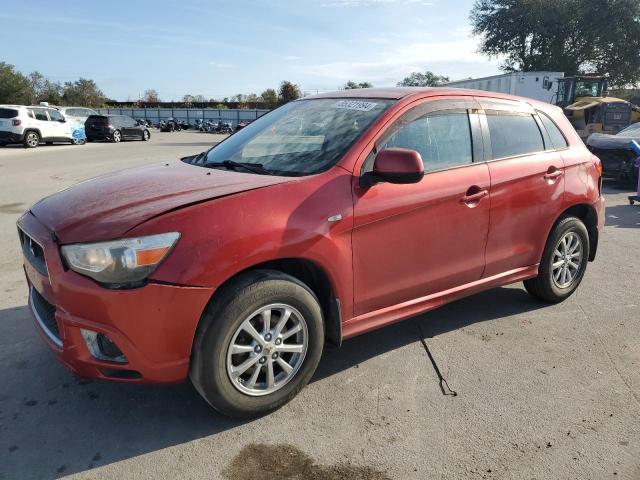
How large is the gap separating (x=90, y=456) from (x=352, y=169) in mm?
2073

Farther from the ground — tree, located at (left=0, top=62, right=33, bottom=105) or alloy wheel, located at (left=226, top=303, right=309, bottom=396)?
tree, located at (left=0, top=62, right=33, bottom=105)

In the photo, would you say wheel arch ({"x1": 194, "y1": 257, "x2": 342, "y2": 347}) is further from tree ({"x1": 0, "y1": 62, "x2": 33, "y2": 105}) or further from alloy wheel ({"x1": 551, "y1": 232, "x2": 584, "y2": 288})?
tree ({"x1": 0, "y1": 62, "x2": 33, "y2": 105})

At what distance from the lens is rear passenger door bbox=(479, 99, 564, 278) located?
384 cm

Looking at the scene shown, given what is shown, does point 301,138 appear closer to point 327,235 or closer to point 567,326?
point 327,235

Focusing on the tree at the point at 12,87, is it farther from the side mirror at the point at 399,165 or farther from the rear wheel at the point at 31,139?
the side mirror at the point at 399,165

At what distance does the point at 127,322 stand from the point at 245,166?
1.38 metres

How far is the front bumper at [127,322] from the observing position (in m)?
2.47

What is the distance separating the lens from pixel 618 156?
38.4 ft

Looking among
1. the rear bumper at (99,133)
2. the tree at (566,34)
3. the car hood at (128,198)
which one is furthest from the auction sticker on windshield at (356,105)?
the tree at (566,34)

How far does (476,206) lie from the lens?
12.0 ft

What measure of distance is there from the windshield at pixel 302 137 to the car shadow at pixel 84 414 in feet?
4.53

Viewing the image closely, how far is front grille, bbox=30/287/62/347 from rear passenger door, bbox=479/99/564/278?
287cm

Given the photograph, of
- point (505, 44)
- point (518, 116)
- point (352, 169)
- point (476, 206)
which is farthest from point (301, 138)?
point (505, 44)

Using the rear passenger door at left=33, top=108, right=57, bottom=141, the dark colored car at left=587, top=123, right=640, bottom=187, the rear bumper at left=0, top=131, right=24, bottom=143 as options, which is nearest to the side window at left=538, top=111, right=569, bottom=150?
the dark colored car at left=587, top=123, right=640, bottom=187
